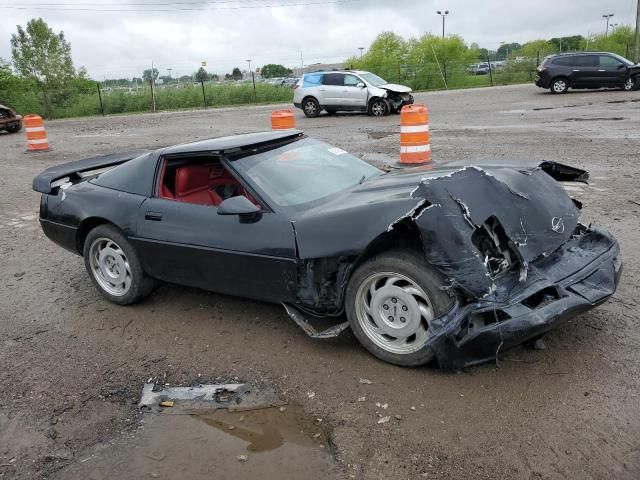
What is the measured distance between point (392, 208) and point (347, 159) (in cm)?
156

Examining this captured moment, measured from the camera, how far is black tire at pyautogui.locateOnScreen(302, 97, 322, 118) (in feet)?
64.5

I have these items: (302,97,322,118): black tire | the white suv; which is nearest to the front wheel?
the white suv

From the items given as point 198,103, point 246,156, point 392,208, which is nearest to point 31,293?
point 246,156

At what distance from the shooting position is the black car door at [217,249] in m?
3.63

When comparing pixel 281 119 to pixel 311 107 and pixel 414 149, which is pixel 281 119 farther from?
pixel 311 107

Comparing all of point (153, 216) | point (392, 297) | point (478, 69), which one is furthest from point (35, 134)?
point (478, 69)

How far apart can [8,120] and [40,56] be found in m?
25.4

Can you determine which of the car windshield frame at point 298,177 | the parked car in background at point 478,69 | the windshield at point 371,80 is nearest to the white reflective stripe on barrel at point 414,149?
the car windshield frame at point 298,177

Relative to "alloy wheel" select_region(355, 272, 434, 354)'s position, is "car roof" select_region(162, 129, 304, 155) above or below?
above

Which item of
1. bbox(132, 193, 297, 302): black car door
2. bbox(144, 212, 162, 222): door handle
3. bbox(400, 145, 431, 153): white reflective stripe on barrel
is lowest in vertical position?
bbox(132, 193, 297, 302): black car door

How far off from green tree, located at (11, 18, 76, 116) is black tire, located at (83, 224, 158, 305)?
41.2 m

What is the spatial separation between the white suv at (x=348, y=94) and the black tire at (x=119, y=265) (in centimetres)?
1488

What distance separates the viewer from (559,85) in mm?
22828

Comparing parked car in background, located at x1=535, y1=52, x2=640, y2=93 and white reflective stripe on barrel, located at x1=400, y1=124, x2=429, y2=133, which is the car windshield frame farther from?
parked car in background, located at x1=535, y1=52, x2=640, y2=93
